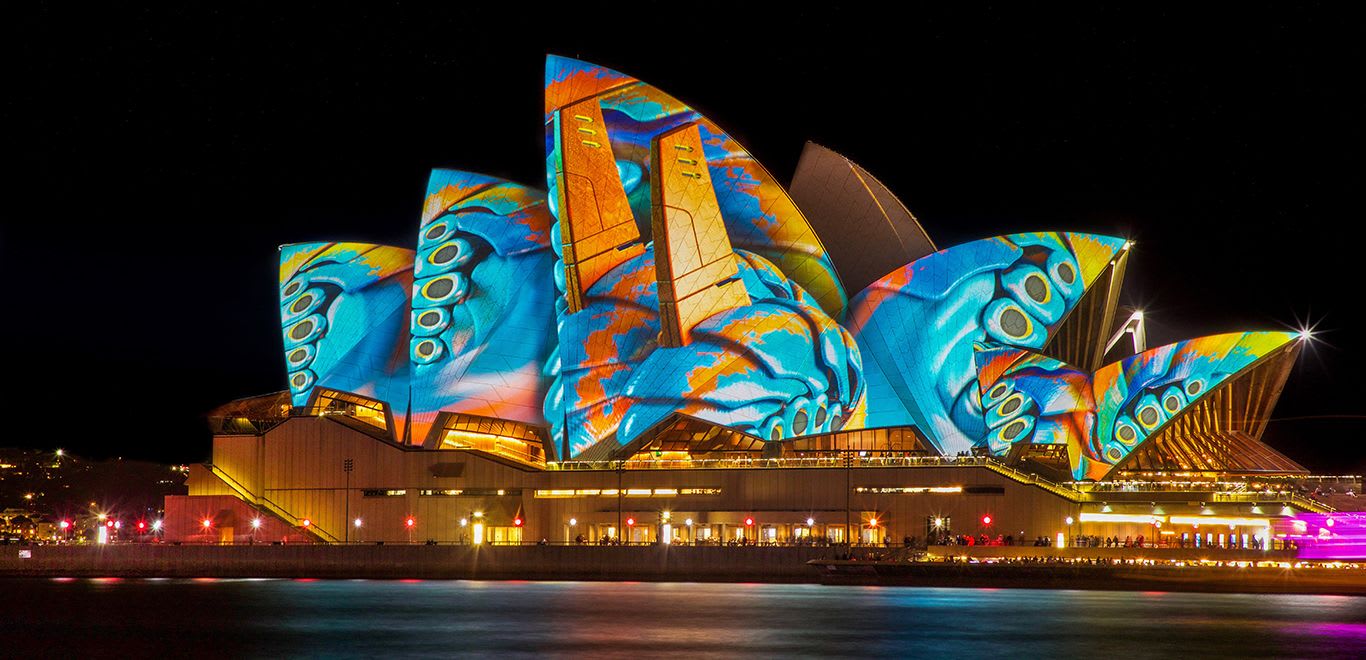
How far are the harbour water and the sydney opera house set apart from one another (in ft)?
41.1

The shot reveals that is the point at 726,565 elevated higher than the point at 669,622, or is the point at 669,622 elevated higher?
the point at 726,565

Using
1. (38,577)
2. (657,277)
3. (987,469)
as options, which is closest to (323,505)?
(38,577)

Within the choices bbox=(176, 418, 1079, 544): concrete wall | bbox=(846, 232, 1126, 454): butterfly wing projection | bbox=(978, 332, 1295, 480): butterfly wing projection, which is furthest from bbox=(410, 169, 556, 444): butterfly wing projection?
bbox=(978, 332, 1295, 480): butterfly wing projection

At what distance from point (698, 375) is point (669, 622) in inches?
1030

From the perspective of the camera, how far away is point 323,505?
7100 centimetres

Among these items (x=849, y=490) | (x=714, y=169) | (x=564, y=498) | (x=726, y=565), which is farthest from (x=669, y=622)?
(x=714, y=169)

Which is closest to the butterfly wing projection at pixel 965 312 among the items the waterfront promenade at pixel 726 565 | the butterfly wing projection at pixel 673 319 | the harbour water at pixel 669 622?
the butterfly wing projection at pixel 673 319

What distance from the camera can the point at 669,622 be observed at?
42406 millimetres

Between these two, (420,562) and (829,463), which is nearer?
(420,562)

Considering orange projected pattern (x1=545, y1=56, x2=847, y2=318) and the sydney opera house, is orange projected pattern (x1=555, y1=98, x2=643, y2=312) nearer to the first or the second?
the sydney opera house

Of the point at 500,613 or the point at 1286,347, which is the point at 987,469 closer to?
the point at 1286,347

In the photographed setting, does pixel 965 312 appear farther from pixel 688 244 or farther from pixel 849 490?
pixel 688 244

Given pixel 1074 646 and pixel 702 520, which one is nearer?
pixel 1074 646

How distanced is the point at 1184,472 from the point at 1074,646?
4096 centimetres
